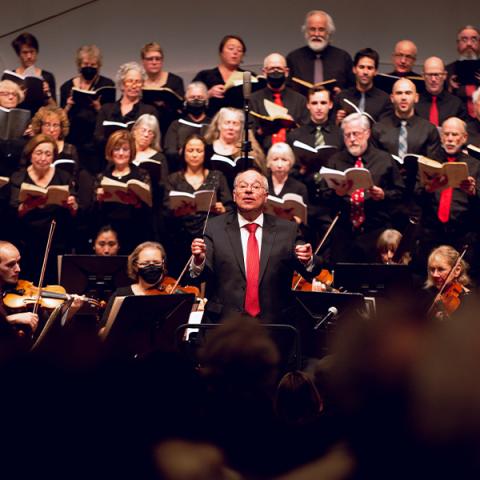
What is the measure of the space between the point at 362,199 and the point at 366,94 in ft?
3.76

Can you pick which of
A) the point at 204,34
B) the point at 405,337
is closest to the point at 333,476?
the point at 405,337

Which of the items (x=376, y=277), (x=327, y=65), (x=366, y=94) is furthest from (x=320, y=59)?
(x=376, y=277)

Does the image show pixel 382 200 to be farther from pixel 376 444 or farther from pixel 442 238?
pixel 376 444

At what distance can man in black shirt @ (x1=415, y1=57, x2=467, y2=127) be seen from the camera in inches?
270

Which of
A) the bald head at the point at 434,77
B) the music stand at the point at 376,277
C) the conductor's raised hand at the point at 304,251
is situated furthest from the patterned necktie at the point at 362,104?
the conductor's raised hand at the point at 304,251

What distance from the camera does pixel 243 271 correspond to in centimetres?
464

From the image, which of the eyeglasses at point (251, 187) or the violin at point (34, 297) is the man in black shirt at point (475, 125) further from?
the violin at point (34, 297)

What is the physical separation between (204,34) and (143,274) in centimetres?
474

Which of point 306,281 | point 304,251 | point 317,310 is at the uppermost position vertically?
point 304,251

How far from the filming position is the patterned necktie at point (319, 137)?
257 inches

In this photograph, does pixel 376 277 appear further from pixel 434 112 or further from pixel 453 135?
pixel 434 112

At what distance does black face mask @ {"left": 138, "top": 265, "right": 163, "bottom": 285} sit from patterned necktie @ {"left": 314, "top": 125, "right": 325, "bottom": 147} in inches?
76.2

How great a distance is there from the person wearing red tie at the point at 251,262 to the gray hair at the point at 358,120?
1.67m

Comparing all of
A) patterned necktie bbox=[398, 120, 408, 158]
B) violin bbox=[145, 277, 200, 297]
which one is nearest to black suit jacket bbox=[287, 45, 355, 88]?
patterned necktie bbox=[398, 120, 408, 158]
